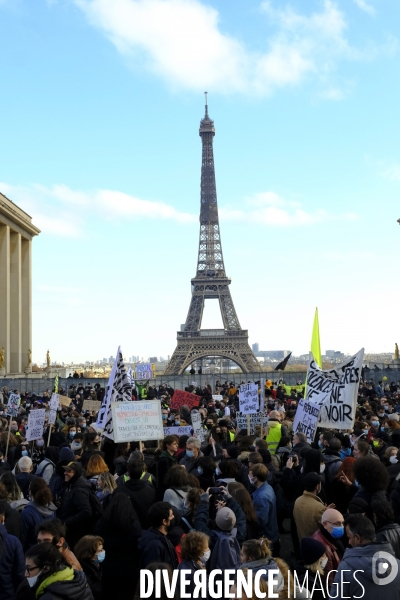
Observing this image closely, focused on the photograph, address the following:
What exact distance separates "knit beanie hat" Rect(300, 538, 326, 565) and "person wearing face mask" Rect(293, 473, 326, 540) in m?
1.71

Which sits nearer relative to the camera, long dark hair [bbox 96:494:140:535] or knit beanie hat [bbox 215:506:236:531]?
knit beanie hat [bbox 215:506:236:531]

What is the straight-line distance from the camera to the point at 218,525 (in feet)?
20.3

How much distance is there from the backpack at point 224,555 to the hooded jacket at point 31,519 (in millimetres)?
1778

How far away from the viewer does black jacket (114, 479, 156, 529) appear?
7.35m

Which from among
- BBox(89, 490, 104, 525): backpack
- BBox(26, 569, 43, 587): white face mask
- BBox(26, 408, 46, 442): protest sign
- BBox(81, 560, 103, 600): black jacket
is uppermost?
BBox(26, 408, 46, 442): protest sign

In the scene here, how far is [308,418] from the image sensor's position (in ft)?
34.9

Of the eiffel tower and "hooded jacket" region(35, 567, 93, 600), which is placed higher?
the eiffel tower

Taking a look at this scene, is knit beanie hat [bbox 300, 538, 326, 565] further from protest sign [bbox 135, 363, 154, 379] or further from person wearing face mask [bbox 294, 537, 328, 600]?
protest sign [bbox 135, 363, 154, 379]

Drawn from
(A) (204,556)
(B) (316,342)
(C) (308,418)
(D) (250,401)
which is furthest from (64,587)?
(B) (316,342)

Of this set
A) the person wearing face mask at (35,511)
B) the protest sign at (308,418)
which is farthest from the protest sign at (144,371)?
the person wearing face mask at (35,511)

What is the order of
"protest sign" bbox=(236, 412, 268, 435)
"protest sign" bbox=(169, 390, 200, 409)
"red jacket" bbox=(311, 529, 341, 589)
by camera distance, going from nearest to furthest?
1. "red jacket" bbox=(311, 529, 341, 589)
2. "protest sign" bbox=(236, 412, 268, 435)
3. "protest sign" bbox=(169, 390, 200, 409)

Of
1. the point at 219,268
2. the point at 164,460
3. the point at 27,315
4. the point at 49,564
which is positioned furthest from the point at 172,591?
the point at 219,268

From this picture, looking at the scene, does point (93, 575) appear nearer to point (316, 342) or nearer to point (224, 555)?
point (224, 555)

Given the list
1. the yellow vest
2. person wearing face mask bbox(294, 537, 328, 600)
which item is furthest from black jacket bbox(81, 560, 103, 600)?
the yellow vest
